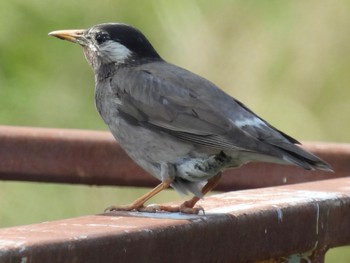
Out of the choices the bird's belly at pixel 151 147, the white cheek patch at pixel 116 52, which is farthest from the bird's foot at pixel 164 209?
the white cheek patch at pixel 116 52

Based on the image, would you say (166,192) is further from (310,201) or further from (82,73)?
(310,201)

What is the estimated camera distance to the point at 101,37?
547 cm

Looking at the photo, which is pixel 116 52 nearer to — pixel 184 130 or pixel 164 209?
pixel 184 130

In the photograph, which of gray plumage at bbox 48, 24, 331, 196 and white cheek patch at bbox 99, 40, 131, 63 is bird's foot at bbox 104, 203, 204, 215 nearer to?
gray plumage at bbox 48, 24, 331, 196

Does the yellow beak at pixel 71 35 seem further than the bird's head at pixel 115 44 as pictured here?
Yes

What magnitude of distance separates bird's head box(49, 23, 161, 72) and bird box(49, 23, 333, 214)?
4.2 inches

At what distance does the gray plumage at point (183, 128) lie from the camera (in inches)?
181

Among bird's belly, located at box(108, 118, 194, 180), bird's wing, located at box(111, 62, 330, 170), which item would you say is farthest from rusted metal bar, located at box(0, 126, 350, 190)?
bird's belly, located at box(108, 118, 194, 180)

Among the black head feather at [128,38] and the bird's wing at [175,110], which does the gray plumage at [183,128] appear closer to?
the bird's wing at [175,110]

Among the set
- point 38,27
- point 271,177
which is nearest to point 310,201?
point 271,177

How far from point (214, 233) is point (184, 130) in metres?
1.53

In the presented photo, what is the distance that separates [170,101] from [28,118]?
8.09 feet

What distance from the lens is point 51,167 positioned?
5.59 metres

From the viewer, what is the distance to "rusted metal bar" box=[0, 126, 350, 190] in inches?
220
